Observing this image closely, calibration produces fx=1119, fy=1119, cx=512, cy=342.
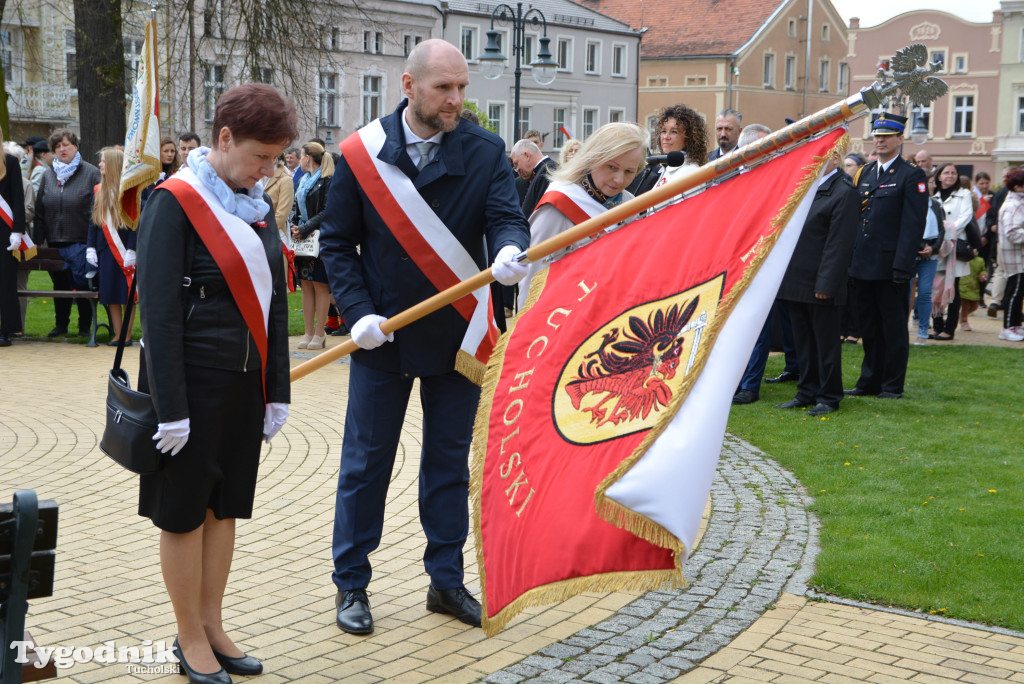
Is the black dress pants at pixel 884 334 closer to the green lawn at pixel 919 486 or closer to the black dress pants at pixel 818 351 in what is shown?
the green lawn at pixel 919 486

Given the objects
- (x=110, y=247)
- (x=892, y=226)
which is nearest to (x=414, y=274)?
(x=892, y=226)

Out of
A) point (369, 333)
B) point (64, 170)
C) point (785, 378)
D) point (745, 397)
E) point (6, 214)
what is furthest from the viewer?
point (64, 170)

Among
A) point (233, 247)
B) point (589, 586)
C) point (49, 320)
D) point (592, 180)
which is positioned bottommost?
point (49, 320)

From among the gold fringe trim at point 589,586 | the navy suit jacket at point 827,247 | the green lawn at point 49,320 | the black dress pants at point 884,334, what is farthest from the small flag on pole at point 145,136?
the green lawn at point 49,320

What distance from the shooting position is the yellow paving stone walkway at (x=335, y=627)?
406cm

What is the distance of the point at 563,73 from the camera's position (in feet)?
202

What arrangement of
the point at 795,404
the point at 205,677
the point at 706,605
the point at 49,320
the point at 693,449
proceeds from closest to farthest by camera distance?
the point at 693,449
the point at 205,677
the point at 706,605
the point at 795,404
the point at 49,320

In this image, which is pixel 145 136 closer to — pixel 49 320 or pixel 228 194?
pixel 228 194

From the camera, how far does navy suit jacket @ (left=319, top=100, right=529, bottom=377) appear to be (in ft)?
14.3

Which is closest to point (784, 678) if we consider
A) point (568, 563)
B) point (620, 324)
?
point (568, 563)

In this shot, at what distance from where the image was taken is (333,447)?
301 inches

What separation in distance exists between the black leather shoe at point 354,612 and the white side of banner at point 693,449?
164 cm

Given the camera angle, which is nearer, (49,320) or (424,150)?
(424,150)

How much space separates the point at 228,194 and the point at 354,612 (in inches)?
68.6
